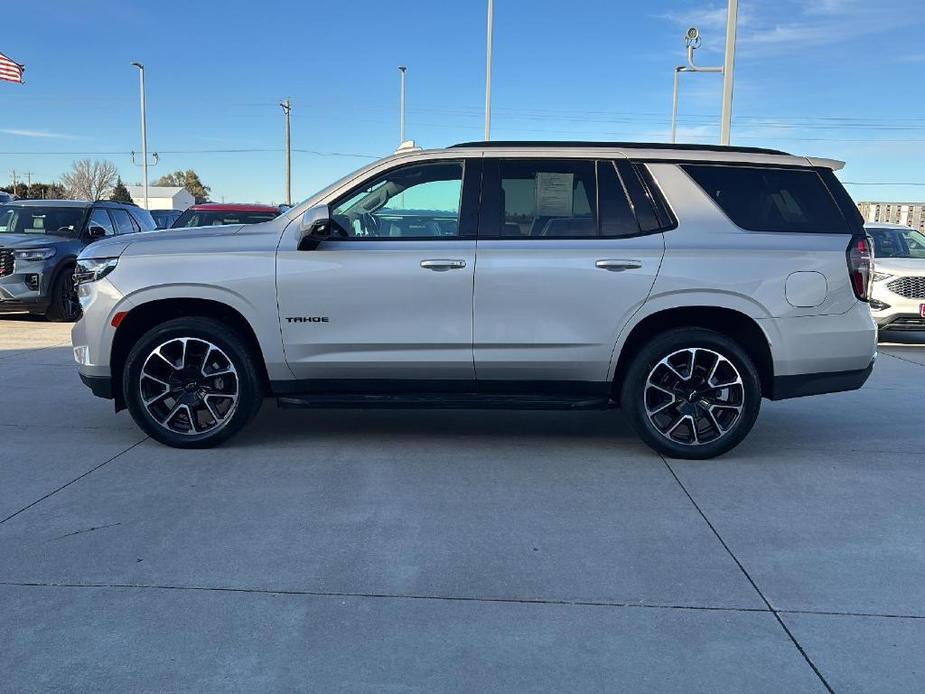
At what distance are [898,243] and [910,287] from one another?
1.78 m

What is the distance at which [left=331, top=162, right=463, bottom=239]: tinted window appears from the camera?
5.50 m

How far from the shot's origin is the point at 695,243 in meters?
5.41

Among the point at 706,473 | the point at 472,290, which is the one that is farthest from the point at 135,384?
the point at 706,473

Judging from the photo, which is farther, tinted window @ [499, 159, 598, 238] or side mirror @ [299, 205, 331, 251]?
tinted window @ [499, 159, 598, 238]

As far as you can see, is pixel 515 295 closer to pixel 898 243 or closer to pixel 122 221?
pixel 898 243

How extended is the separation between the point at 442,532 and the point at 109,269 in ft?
9.43

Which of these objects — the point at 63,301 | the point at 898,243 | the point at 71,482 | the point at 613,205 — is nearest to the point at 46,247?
the point at 63,301

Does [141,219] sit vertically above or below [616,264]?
above

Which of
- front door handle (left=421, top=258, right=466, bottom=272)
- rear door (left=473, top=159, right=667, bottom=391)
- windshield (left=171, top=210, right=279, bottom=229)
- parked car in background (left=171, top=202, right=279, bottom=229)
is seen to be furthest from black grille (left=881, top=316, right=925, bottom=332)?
windshield (left=171, top=210, right=279, bottom=229)

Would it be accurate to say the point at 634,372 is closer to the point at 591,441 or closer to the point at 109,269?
the point at 591,441

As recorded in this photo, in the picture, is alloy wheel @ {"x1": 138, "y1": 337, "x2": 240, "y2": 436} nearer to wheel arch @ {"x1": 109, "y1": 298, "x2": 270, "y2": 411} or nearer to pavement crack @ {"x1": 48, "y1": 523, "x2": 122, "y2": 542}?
wheel arch @ {"x1": 109, "y1": 298, "x2": 270, "y2": 411}

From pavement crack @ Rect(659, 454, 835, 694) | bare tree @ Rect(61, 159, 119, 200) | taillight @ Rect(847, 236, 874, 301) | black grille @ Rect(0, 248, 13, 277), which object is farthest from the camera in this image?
bare tree @ Rect(61, 159, 119, 200)

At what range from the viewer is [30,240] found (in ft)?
39.2

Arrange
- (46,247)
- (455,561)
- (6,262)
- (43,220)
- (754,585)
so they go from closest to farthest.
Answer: (754,585) → (455,561) → (6,262) → (46,247) → (43,220)
